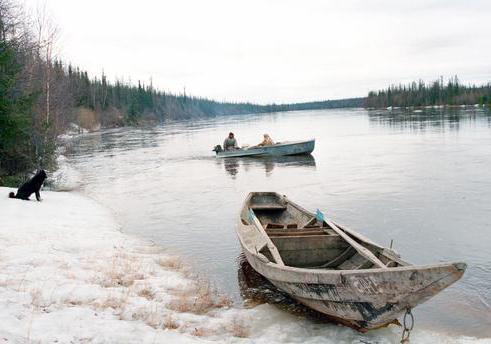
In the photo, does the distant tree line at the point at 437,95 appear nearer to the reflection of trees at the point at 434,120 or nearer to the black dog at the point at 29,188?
the reflection of trees at the point at 434,120

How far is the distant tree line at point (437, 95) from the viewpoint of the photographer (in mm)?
112375

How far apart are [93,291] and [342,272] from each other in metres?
3.47

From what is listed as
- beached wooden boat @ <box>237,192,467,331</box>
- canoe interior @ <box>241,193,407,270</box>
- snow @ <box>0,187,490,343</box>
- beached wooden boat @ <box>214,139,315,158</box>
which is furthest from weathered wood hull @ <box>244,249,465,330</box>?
beached wooden boat @ <box>214,139,315,158</box>

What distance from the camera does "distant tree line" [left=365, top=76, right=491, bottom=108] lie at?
112375mm

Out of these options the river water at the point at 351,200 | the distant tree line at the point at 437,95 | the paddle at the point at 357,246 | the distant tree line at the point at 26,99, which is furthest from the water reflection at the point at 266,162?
the distant tree line at the point at 437,95

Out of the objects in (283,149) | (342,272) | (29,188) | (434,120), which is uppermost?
(434,120)

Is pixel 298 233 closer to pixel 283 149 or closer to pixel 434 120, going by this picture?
pixel 283 149

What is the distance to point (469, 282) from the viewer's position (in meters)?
7.89

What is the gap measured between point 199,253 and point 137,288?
123 inches

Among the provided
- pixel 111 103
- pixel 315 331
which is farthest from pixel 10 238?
pixel 111 103

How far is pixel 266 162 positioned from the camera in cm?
2623

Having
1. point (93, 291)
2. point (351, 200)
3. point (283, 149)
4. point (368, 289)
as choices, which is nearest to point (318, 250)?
point (368, 289)

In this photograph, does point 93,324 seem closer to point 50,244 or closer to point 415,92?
point 50,244

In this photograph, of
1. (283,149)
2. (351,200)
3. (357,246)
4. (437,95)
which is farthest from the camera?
(437,95)
